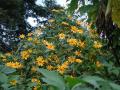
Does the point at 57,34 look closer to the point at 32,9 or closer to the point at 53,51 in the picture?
the point at 53,51

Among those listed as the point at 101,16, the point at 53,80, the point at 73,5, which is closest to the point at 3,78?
the point at 53,80

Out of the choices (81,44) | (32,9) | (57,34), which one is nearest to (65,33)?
(57,34)

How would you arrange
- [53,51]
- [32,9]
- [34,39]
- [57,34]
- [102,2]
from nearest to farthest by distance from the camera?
[102,2]
[53,51]
[34,39]
[57,34]
[32,9]

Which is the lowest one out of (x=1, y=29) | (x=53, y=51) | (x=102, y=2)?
(x=53, y=51)

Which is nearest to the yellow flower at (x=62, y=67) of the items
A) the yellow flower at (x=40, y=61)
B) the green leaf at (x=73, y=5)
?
the yellow flower at (x=40, y=61)

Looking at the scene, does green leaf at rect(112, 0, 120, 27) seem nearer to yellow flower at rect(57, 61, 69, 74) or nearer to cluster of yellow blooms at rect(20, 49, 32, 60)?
yellow flower at rect(57, 61, 69, 74)

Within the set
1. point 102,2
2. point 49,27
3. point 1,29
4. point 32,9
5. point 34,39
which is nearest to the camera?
point 102,2

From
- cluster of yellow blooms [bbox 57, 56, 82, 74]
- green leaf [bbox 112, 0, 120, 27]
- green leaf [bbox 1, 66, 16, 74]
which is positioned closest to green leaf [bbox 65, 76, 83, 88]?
green leaf [bbox 1, 66, 16, 74]

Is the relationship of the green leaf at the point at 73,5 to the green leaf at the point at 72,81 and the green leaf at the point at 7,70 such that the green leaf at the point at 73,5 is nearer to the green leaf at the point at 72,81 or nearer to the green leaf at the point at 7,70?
the green leaf at the point at 7,70

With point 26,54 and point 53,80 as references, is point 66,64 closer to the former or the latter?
point 26,54

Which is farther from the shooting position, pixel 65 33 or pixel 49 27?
pixel 49 27

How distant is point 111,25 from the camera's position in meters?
3.82

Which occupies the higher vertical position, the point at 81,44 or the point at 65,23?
the point at 65,23

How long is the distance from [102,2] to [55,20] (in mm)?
2217
